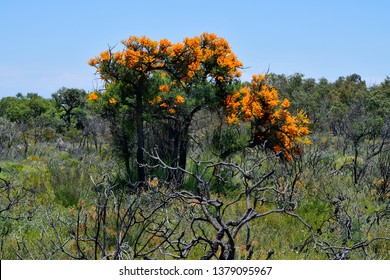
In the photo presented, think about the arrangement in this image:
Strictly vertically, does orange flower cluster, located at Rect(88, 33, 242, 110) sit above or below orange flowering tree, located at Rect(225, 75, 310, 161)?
above

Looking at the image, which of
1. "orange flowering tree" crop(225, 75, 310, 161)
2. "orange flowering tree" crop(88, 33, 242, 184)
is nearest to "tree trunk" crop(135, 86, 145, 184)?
"orange flowering tree" crop(88, 33, 242, 184)

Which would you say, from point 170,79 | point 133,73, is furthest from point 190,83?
point 133,73

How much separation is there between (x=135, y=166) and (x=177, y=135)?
1.18 meters

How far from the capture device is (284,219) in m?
7.71

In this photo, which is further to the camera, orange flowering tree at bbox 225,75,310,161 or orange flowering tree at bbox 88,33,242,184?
orange flowering tree at bbox 225,75,310,161

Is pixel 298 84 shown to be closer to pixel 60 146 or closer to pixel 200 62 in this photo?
pixel 60 146

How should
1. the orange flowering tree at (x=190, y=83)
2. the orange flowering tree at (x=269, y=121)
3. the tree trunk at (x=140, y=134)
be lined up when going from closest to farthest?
the tree trunk at (x=140, y=134)
the orange flowering tree at (x=190, y=83)
the orange flowering tree at (x=269, y=121)

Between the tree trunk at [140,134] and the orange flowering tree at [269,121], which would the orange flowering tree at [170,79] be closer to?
the tree trunk at [140,134]

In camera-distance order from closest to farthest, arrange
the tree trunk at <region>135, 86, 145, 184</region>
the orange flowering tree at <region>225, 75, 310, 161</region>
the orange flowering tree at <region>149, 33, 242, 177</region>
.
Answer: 1. the tree trunk at <region>135, 86, 145, 184</region>
2. the orange flowering tree at <region>149, 33, 242, 177</region>
3. the orange flowering tree at <region>225, 75, 310, 161</region>

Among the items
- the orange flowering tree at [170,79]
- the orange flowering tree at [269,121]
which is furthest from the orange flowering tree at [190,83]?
the orange flowering tree at [269,121]

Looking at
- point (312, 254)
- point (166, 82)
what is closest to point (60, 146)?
point (166, 82)

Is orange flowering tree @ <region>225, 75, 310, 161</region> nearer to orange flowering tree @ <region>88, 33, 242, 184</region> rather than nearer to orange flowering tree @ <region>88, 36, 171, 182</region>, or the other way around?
orange flowering tree @ <region>88, 33, 242, 184</region>

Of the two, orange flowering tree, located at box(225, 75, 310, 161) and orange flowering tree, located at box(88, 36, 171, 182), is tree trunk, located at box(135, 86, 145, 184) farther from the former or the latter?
orange flowering tree, located at box(225, 75, 310, 161)

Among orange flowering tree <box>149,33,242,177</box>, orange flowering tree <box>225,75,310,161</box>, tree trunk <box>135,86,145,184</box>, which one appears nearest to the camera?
tree trunk <box>135,86,145,184</box>
